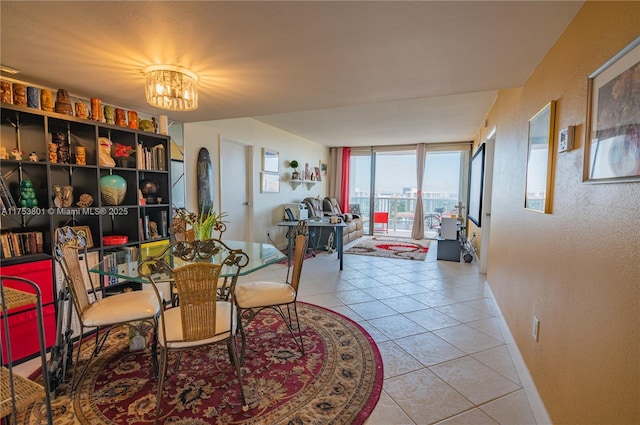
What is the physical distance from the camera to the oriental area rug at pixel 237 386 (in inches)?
62.5

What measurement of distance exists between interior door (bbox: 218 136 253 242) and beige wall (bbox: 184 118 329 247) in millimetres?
88

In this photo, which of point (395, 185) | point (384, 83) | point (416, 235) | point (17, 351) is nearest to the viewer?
point (17, 351)

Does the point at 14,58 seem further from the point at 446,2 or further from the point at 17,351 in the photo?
the point at 446,2

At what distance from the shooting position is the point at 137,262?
2.30 meters

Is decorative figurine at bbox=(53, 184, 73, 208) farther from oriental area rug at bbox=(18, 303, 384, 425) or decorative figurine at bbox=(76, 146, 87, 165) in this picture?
oriental area rug at bbox=(18, 303, 384, 425)

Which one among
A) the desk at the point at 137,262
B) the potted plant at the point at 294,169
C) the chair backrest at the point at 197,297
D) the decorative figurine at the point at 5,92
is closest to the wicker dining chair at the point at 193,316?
the chair backrest at the point at 197,297

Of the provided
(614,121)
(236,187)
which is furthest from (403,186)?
(614,121)

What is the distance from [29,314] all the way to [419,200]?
7067 mm

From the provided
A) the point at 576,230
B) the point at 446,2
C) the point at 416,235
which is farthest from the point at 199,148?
the point at 416,235

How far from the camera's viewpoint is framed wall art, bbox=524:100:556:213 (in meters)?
1.67

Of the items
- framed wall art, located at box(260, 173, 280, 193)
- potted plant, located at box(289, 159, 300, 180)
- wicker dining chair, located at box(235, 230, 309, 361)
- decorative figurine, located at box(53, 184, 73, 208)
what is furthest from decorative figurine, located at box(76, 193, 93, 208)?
potted plant, located at box(289, 159, 300, 180)

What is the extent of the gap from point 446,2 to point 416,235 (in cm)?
669

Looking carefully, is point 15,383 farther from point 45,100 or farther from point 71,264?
point 45,100

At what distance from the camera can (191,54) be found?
6.13 ft
